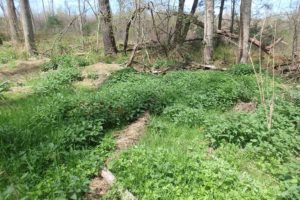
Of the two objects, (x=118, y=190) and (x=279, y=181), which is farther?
(x=279, y=181)

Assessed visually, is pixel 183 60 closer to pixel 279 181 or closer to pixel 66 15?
pixel 279 181

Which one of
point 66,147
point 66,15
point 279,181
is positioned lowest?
point 279,181

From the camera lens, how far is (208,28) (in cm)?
952

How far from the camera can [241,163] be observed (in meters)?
3.87

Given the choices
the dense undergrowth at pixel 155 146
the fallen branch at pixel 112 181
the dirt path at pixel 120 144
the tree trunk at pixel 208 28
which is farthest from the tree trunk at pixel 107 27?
the fallen branch at pixel 112 181

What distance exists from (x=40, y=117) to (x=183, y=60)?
6.31m

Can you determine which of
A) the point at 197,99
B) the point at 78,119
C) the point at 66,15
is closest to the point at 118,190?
the point at 78,119

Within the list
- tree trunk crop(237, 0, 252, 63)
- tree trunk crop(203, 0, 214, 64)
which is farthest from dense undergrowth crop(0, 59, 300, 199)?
tree trunk crop(237, 0, 252, 63)

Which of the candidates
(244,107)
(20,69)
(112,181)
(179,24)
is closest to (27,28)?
(20,69)

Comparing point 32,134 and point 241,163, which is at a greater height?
point 32,134

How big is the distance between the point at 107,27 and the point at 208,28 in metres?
3.80

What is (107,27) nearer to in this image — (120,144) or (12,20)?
(12,20)

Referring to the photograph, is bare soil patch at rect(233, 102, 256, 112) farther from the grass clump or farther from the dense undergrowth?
the grass clump

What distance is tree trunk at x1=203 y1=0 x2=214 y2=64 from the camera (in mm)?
9312
